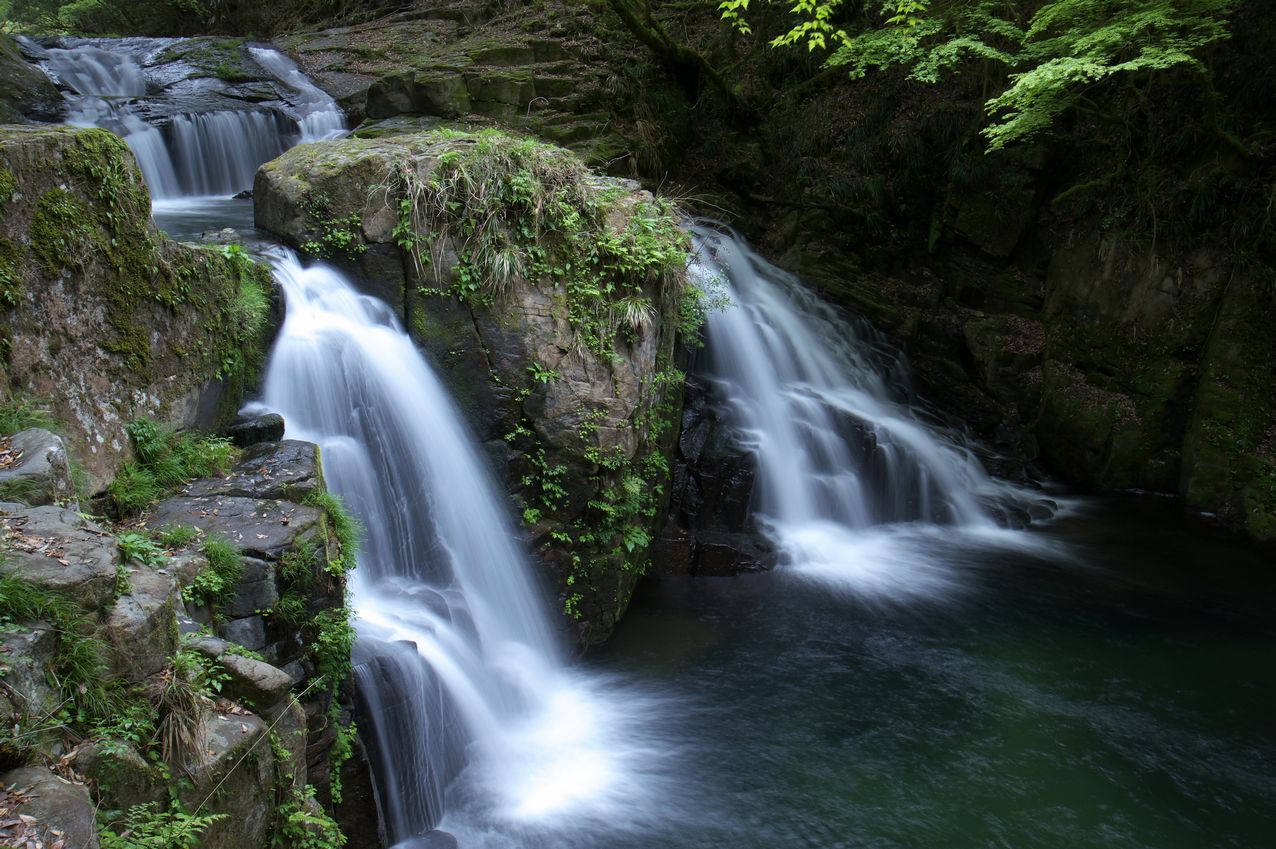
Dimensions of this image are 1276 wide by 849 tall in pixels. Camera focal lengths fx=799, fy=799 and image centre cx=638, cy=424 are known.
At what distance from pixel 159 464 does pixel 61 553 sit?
1801 millimetres

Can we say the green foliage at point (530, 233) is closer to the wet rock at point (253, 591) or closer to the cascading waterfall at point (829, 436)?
the cascading waterfall at point (829, 436)

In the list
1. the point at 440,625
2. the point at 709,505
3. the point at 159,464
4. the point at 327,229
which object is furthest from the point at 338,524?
the point at 709,505

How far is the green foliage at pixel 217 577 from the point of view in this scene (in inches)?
155

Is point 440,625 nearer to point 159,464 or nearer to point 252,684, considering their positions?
point 159,464

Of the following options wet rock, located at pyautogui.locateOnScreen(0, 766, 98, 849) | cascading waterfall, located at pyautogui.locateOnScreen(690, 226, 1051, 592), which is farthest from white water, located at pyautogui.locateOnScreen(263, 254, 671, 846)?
cascading waterfall, located at pyautogui.locateOnScreen(690, 226, 1051, 592)

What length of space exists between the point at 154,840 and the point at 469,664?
3107mm

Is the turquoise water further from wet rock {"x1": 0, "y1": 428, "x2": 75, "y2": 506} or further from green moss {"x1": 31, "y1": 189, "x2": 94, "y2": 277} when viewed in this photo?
green moss {"x1": 31, "y1": 189, "x2": 94, "y2": 277}

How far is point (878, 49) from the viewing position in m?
11.4

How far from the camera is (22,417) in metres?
4.24

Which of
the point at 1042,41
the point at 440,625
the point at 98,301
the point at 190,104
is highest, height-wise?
the point at 190,104

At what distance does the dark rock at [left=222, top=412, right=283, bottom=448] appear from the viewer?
5602mm

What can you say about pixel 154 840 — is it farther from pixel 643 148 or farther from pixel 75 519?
pixel 643 148

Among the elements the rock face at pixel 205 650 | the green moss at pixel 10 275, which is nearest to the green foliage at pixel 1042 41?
the green moss at pixel 10 275

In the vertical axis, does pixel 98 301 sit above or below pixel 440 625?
above
